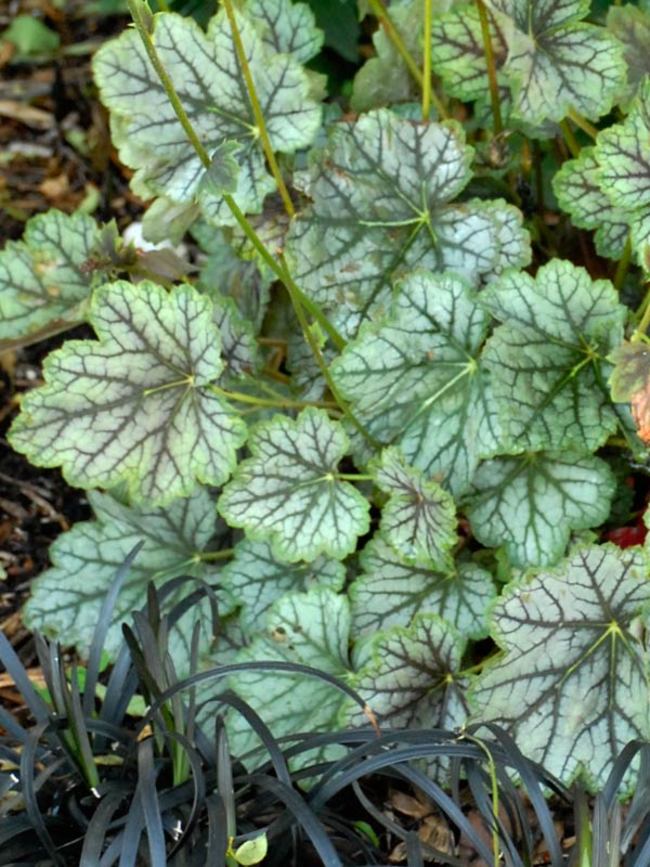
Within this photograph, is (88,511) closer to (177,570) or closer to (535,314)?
(177,570)

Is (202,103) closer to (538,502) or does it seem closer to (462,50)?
(462,50)

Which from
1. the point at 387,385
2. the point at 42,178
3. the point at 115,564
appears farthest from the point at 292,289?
the point at 42,178

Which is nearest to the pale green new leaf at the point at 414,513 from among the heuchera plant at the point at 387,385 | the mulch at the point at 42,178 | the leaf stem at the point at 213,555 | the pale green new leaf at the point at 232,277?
the heuchera plant at the point at 387,385

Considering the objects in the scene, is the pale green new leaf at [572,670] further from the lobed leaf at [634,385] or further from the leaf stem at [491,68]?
the leaf stem at [491,68]

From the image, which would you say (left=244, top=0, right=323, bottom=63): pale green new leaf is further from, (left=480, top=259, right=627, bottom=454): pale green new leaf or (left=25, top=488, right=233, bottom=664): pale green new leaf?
(left=25, top=488, right=233, bottom=664): pale green new leaf

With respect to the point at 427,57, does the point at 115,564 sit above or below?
below

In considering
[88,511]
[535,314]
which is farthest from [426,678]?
[88,511]

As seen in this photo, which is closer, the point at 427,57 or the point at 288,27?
the point at 427,57
